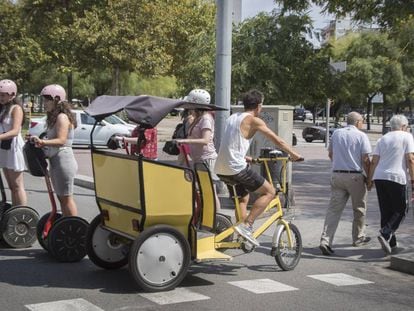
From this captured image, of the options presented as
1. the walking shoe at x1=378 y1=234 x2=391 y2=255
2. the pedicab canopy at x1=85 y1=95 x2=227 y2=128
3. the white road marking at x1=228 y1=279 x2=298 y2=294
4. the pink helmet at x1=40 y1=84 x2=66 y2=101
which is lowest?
the white road marking at x1=228 y1=279 x2=298 y2=294

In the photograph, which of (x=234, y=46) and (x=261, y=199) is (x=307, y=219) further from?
(x=234, y=46)

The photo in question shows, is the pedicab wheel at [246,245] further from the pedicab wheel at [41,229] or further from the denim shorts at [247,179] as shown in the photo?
the pedicab wheel at [41,229]

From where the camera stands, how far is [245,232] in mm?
6520

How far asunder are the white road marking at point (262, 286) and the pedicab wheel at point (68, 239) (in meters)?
1.74

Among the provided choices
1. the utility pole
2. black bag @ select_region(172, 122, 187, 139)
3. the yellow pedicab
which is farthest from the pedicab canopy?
the utility pole

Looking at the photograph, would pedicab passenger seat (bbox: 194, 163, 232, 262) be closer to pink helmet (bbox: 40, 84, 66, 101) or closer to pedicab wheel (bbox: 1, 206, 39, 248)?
pink helmet (bbox: 40, 84, 66, 101)

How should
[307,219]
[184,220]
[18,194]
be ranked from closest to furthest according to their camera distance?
[184,220] → [18,194] → [307,219]

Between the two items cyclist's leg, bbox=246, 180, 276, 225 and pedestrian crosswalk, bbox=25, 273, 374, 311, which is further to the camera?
cyclist's leg, bbox=246, 180, 276, 225

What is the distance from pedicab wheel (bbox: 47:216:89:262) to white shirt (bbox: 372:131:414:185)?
355 centimetres

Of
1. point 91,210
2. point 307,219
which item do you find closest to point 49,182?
point 91,210

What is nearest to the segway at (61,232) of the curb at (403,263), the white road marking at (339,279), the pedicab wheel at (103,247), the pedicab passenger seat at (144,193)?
the pedicab wheel at (103,247)

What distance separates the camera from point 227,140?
655 cm

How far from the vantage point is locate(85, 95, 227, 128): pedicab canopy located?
18.9ft

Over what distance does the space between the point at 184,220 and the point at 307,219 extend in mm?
4596
